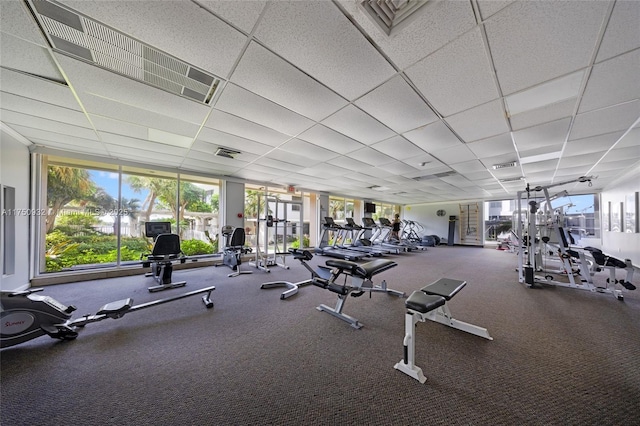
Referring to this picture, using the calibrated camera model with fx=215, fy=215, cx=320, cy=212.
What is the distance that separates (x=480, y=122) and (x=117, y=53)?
4110mm

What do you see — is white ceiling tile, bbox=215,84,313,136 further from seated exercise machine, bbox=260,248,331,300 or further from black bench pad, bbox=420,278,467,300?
black bench pad, bbox=420,278,467,300

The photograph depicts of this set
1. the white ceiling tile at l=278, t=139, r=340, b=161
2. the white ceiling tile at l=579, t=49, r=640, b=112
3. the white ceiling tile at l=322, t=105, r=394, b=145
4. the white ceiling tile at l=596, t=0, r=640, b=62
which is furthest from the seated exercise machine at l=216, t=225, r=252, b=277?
the white ceiling tile at l=579, t=49, r=640, b=112

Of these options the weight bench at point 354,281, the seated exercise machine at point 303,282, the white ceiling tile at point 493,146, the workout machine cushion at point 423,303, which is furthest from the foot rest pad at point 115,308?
the white ceiling tile at point 493,146

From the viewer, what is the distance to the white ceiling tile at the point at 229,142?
11.4ft

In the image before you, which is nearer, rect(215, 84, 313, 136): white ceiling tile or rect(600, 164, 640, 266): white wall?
rect(215, 84, 313, 136): white ceiling tile

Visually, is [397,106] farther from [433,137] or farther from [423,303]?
[423,303]

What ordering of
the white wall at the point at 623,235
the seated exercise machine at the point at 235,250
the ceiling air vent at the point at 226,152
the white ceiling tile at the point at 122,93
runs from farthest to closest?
the white wall at the point at 623,235, the seated exercise machine at the point at 235,250, the ceiling air vent at the point at 226,152, the white ceiling tile at the point at 122,93

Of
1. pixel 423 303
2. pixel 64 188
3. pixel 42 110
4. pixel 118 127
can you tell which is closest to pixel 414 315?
pixel 423 303

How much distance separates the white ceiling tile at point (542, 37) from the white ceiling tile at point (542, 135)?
1.39 meters

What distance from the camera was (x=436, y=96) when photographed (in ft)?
7.85

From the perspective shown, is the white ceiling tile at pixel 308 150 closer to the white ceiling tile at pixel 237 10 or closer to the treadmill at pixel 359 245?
the white ceiling tile at pixel 237 10

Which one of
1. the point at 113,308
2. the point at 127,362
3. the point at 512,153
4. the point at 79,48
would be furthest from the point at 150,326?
the point at 512,153

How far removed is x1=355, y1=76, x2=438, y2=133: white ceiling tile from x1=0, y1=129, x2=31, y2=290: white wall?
535cm

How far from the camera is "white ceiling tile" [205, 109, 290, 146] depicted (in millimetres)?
2934
